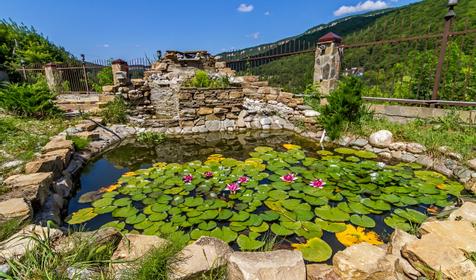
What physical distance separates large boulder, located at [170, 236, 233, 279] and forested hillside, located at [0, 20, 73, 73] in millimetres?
13815

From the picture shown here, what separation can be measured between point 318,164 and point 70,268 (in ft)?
10.1

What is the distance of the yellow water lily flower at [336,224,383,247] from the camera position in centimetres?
197

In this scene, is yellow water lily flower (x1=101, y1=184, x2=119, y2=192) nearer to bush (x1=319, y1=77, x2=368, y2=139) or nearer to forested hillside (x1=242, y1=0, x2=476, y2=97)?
bush (x1=319, y1=77, x2=368, y2=139)

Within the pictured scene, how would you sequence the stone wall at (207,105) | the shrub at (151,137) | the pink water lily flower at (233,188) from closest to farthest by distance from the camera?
the pink water lily flower at (233,188), the shrub at (151,137), the stone wall at (207,105)

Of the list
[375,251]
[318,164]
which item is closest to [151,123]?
[318,164]

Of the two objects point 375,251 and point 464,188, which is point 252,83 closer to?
point 464,188

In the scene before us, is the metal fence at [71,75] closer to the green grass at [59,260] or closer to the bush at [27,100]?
the bush at [27,100]

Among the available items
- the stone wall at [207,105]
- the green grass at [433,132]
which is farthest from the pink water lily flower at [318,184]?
the stone wall at [207,105]

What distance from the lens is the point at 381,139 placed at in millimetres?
4055

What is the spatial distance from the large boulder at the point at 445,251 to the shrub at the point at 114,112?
20.4 ft

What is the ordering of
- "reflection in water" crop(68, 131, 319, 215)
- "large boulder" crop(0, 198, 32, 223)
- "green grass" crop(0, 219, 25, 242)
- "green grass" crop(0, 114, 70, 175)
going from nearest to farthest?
"green grass" crop(0, 219, 25, 242) < "large boulder" crop(0, 198, 32, 223) < "green grass" crop(0, 114, 70, 175) < "reflection in water" crop(68, 131, 319, 215)

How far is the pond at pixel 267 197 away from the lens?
6.94 ft

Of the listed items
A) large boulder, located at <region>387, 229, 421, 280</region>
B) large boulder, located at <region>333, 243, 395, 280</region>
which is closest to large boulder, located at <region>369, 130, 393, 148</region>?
large boulder, located at <region>387, 229, 421, 280</region>

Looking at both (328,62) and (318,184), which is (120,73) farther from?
(318,184)
